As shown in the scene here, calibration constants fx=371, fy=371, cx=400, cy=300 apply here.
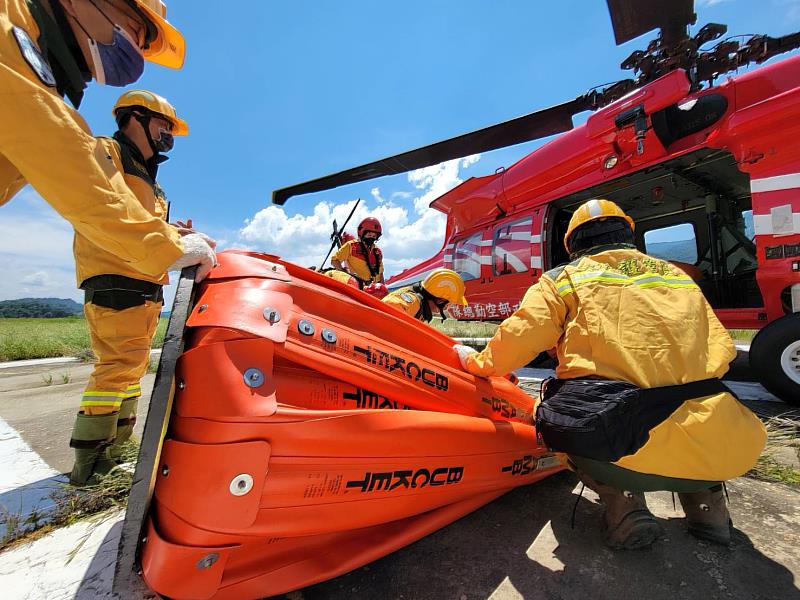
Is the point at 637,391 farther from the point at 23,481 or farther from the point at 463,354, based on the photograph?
the point at 23,481

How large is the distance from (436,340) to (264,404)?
33.7 inches

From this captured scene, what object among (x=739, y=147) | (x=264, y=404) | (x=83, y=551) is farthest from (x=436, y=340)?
(x=739, y=147)

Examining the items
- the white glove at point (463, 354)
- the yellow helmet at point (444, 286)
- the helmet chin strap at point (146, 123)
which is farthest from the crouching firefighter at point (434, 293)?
the helmet chin strap at point (146, 123)

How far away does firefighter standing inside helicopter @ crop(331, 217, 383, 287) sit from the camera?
17.0 ft

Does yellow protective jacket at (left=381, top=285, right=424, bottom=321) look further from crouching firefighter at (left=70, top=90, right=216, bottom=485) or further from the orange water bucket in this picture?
crouching firefighter at (left=70, top=90, right=216, bottom=485)

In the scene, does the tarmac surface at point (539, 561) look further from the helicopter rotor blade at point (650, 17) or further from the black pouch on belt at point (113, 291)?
the helicopter rotor blade at point (650, 17)

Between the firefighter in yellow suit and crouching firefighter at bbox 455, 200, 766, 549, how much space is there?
4.16ft

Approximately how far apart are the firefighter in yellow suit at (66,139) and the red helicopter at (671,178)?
3800 mm

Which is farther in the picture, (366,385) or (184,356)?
(366,385)

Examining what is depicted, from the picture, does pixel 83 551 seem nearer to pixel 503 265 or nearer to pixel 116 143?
pixel 116 143

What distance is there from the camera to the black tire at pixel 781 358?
8.64 ft

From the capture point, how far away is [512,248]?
15.7 feet

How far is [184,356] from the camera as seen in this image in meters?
1.00

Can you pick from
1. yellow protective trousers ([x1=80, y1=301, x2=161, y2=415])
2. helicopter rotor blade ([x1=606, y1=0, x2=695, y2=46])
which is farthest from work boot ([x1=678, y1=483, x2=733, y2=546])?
helicopter rotor blade ([x1=606, y1=0, x2=695, y2=46])
